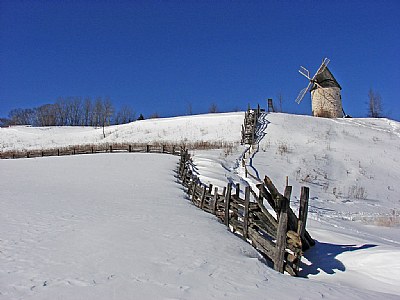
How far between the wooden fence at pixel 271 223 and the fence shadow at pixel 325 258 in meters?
0.25

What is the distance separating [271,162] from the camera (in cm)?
2273

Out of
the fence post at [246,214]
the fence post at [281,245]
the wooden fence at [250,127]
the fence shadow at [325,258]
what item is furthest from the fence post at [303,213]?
the wooden fence at [250,127]

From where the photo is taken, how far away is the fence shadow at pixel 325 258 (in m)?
6.87

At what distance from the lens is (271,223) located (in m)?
7.75

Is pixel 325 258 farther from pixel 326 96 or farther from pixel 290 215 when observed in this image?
pixel 326 96

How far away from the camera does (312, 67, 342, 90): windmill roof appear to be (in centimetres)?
4794

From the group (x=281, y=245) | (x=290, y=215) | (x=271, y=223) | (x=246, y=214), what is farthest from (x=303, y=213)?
(x=246, y=214)

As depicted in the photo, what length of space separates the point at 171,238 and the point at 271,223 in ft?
7.88

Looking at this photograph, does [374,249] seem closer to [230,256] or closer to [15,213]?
[230,256]

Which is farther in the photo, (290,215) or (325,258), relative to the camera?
(290,215)

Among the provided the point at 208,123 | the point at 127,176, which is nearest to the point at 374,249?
the point at 127,176

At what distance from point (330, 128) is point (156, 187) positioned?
2863cm

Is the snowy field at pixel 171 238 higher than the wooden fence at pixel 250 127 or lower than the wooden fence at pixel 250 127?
lower

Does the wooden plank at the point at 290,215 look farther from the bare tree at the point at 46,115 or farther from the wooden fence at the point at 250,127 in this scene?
the bare tree at the point at 46,115
